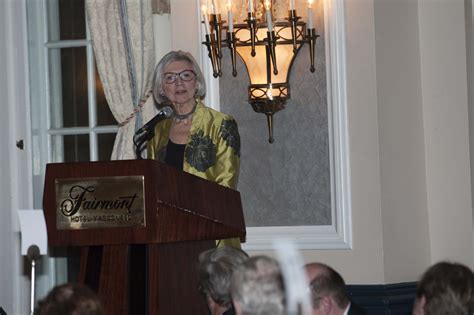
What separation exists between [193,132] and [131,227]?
115 centimetres

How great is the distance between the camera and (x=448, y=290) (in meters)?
3.36

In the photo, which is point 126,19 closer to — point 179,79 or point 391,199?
point 179,79

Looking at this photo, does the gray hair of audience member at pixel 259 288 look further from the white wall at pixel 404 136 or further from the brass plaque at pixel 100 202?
the white wall at pixel 404 136

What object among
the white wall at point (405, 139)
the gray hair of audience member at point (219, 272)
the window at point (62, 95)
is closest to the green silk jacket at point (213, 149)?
the white wall at point (405, 139)

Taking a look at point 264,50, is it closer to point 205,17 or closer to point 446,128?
point 205,17

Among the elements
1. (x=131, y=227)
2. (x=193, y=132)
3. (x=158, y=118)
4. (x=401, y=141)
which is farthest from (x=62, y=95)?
(x=131, y=227)

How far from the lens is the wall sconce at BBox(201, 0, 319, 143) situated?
247 inches

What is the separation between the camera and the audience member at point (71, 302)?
3.26m

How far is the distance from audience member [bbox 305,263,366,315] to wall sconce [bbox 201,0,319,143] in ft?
8.27

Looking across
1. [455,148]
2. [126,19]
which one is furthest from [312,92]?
[126,19]

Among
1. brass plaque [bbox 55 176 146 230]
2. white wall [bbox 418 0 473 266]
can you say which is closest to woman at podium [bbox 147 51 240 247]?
brass plaque [bbox 55 176 146 230]

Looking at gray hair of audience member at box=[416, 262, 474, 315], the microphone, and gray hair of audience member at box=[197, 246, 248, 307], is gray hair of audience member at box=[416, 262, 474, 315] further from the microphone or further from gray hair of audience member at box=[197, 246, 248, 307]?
the microphone

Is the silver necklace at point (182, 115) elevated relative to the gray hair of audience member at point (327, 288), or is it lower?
elevated

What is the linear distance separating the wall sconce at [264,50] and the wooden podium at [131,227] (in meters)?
1.47
